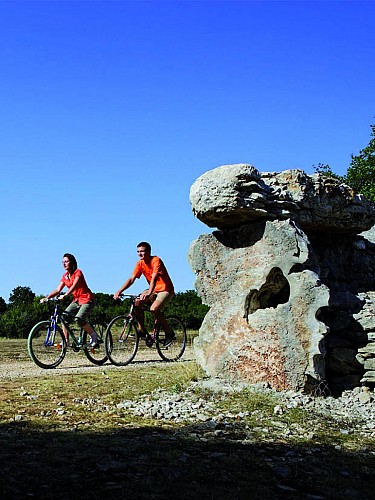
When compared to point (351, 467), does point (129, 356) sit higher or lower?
higher

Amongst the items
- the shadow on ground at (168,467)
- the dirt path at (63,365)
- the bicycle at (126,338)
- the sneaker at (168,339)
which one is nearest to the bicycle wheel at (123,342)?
the bicycle at (126,338)

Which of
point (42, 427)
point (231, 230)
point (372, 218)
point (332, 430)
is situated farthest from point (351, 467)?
point (372, 218)

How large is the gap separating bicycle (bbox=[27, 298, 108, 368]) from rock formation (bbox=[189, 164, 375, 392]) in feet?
11.5

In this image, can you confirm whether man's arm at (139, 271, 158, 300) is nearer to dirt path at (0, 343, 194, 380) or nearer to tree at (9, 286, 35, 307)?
dirt path at (0, 343, 194, 380)

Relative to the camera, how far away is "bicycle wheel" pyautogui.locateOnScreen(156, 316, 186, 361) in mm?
13219

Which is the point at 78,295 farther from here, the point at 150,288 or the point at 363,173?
the point at 363,173

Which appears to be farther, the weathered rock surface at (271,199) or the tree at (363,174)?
the tree at (363,174)

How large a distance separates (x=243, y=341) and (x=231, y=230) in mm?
1690

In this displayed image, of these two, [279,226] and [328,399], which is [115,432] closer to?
[328,399]

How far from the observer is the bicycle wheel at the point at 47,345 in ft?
38.8

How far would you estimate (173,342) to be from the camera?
13.5m

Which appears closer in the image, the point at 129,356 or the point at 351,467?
the point at 351,467

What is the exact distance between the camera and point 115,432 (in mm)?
6570

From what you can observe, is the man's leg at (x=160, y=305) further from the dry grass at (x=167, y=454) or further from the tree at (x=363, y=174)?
the tree at (x=363, y=174)
